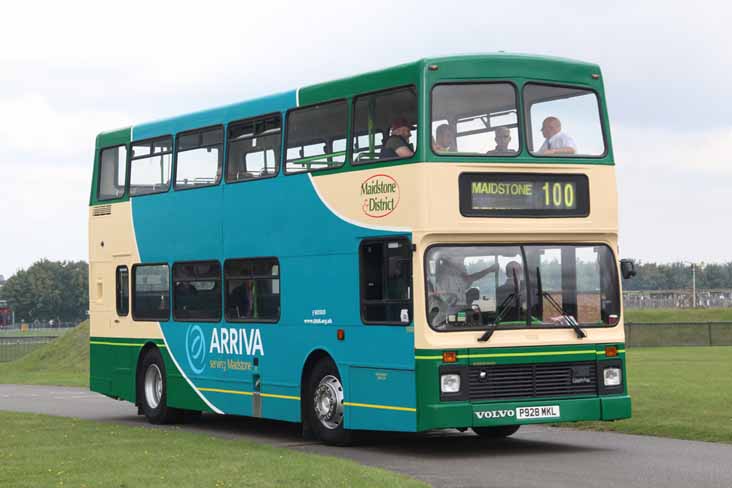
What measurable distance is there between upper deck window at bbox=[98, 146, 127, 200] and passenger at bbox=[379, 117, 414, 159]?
26.1 ft

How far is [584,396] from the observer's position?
53.7 feet

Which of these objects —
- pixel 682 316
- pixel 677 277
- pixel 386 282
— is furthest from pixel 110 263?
pixel 677 277

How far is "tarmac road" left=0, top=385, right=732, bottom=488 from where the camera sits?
13.6 metres

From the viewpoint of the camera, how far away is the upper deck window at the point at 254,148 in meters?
19.0

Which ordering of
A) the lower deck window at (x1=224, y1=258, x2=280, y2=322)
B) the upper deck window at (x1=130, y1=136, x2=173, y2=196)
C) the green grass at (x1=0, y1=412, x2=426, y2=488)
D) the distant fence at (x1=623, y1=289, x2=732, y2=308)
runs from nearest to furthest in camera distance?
the green grass at (x1=0, y1=412, x2=426, y2=488) → the lower deck window at (x1=224, y1=258, x2=280, y2=322) → the upper deck window at (x1=130, y1=136, x2=173, y2=196) → the distant fence at (x1=623, y1=289, x2=732, y2=308)

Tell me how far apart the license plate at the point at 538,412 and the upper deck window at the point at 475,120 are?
286 cm

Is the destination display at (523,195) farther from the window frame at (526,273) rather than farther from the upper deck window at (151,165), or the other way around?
the upper deck window at (151,165)

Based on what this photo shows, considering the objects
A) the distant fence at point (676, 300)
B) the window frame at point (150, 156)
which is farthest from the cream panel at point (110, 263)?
the distant fence at point (676, 300)

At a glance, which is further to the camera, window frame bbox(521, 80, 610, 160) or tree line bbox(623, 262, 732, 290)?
tree line bbox(623, 262, 732, 290)

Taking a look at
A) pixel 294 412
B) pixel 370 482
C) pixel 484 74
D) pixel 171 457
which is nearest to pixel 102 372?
pixel 294 412

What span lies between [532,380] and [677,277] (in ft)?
463

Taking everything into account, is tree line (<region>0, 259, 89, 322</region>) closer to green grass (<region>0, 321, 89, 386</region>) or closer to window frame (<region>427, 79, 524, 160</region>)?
green grass (<region>0, 321, 89, 386</region>)

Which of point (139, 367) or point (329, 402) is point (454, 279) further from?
point (139, 367)

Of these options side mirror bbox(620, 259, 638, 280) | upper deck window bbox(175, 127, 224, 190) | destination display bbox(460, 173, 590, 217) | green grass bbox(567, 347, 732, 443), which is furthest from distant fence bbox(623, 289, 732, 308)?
destination display bbox(460, 173, 590, 217)
